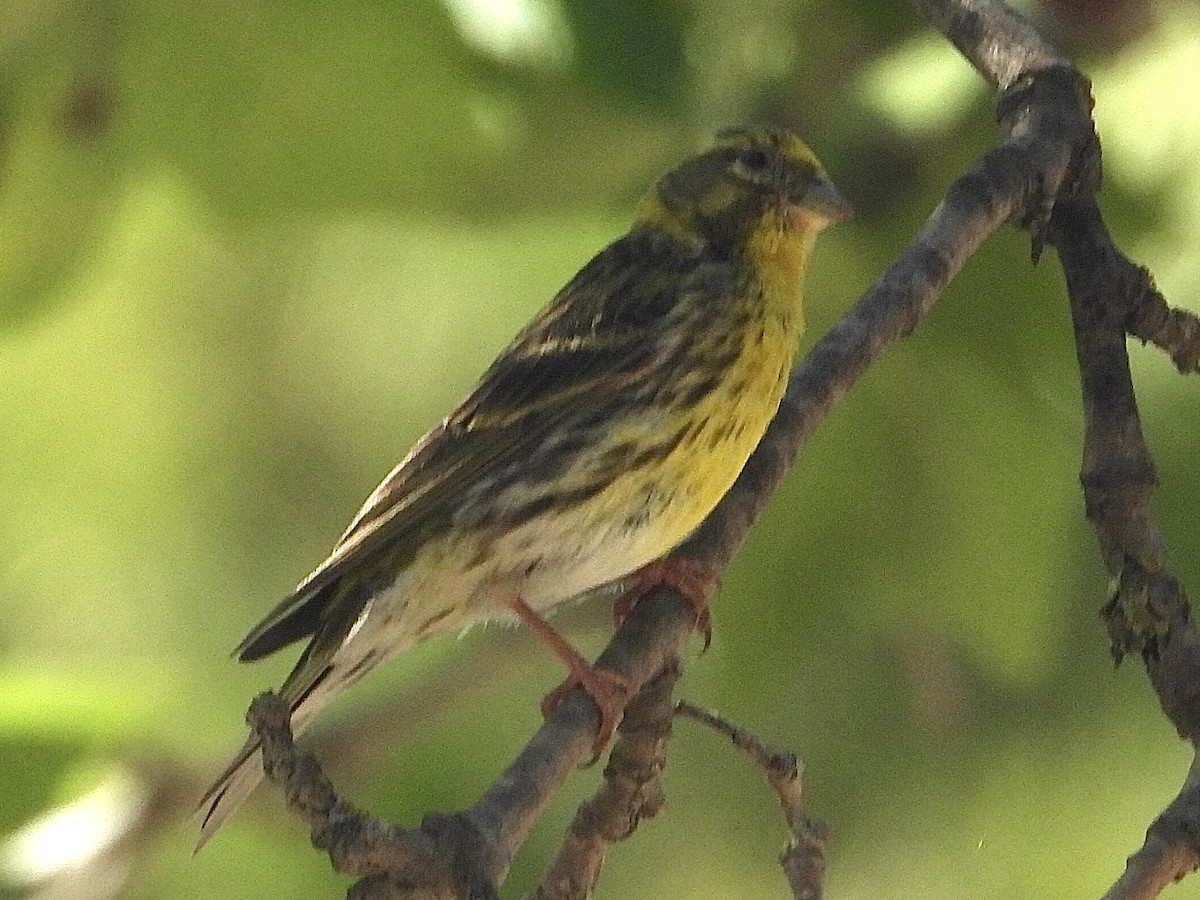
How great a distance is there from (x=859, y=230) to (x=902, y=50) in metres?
0.21

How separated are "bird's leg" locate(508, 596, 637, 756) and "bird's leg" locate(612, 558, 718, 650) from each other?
8 cm

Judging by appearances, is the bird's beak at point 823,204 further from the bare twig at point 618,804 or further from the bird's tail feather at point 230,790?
the bird's tail feather at point 230,790

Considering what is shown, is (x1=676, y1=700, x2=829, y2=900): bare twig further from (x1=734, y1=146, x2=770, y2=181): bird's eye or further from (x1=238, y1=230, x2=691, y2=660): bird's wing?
(x1=734, y1=146, x2=770, y2=181): bird's eye

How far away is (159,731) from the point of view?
82.4 inches

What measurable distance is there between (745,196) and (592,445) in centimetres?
41

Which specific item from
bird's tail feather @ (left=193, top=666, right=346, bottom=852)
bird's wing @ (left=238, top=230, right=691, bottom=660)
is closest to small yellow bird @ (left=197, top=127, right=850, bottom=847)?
bird's wing @ (left=238, top=230, right=691, bottom=660)

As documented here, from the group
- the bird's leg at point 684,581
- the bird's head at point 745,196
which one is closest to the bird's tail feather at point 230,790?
the bird's leg at point 684,581

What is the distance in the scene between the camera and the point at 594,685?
1.69 metres

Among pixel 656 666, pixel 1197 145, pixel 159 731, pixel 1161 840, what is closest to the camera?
pixel 1161 840

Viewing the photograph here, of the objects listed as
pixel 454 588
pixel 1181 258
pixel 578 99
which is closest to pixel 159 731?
pixel 454 588

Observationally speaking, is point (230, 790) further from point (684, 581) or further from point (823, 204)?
point (823, 204)

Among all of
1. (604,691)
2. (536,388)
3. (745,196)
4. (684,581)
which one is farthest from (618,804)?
(745,196)

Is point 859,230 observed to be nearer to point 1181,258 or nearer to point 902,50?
point 902,50

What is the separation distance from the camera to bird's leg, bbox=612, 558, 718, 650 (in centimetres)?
194
